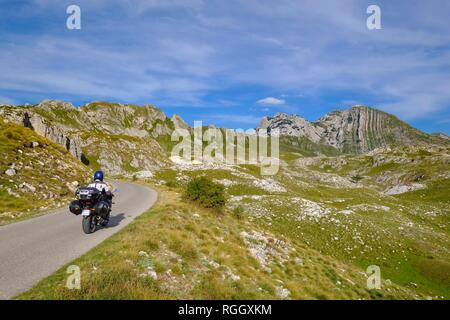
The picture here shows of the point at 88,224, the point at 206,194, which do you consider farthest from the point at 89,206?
the point at 206,194

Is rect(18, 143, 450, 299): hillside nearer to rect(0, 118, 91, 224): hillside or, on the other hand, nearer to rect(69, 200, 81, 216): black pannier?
rect(69, 200, 81, 216): black pannier

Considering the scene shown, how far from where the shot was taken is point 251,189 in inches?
2296

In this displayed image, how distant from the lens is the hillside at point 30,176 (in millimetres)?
23828

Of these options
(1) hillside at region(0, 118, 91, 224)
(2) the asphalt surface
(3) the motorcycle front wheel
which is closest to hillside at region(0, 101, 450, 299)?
(1) hillside at region(0, 118, 91, 224)

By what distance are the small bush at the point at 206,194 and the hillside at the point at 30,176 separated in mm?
12401

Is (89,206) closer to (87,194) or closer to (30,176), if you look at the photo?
(87,194)

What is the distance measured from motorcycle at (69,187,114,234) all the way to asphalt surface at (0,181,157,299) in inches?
25.0

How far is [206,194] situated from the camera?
31.4m

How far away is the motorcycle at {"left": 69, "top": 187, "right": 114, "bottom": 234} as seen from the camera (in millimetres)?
16438

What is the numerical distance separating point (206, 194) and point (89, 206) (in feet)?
51.6
